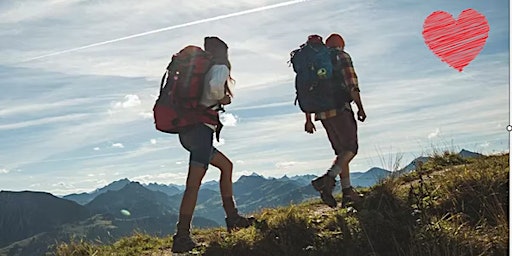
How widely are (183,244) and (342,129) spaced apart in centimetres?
265

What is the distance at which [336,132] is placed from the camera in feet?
22.4

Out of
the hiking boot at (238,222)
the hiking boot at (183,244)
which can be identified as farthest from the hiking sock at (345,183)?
the hiking boot at (183,244)

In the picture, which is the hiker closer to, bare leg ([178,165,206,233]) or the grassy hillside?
bare leg ([178,165,206,233])

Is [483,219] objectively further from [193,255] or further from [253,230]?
[193,255]

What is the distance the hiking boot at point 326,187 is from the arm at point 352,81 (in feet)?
3.05

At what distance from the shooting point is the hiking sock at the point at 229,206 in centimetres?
623

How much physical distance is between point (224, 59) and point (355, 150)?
235 centimetres

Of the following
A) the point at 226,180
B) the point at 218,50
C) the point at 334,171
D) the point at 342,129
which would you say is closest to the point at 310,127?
the point at 342,129

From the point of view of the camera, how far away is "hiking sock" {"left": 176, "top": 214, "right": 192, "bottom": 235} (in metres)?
5.53

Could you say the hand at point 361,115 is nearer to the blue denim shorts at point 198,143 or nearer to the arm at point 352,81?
the arm at point 352,81

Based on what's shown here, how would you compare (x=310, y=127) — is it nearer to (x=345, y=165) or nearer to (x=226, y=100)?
(x=345, y=165)

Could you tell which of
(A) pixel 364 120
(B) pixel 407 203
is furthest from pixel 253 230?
(A) pixel 364 120

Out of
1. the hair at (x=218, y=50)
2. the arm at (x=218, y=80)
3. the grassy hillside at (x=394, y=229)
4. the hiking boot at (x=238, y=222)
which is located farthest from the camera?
the hiking boot at (x=238, y=222)

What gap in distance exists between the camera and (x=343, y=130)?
6730 mm
